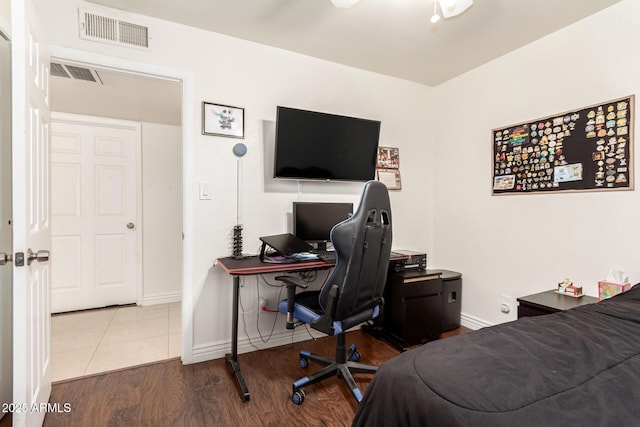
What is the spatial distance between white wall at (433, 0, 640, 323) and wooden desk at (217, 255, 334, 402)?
159 centimetres

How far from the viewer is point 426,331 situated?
2.60 metres

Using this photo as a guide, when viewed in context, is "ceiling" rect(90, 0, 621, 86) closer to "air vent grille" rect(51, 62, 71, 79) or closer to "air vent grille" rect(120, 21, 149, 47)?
"air vent grille" rect(120, 21, 149, 47)

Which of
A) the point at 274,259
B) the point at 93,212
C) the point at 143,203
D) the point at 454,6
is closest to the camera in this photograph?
the point at 454,6

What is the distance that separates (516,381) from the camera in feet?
2.65

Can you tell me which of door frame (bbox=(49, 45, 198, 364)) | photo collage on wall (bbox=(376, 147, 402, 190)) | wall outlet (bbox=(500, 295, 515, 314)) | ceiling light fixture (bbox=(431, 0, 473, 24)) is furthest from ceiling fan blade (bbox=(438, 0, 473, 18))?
wall outlet (bbox=(500, 295, 515, 314))

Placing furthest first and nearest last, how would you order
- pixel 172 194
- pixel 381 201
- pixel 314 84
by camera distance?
pixel 172 194 → pixel 314 84 → pixel 381 201

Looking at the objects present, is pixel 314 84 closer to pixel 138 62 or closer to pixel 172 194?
pixel 138 62

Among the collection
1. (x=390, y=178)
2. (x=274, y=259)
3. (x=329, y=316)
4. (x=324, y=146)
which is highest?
(x=324, y=146)

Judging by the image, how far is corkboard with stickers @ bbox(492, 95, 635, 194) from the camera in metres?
1.93

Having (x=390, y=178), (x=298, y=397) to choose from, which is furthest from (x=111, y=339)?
(x=390, y=178)

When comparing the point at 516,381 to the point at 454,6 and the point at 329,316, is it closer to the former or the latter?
the point at 329,316

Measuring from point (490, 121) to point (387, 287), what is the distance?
171cm

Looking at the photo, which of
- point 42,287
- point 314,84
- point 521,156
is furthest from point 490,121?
point 42,287

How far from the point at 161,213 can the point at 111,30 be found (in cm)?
211
